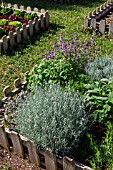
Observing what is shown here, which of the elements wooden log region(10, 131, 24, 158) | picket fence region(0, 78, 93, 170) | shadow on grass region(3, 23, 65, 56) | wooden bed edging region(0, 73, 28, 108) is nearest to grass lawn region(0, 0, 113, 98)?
shadow on grass region(3, 23, 65, 56)

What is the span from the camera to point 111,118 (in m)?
3.86

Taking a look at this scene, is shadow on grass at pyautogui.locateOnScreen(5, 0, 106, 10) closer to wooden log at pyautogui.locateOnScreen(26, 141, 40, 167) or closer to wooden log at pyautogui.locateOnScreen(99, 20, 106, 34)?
wooden log at pyautogui.locateOnScreen(99, 20, 106, 34)

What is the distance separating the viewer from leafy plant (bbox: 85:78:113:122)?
3.76 m

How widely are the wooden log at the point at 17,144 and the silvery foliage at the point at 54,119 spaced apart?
4.2 inches

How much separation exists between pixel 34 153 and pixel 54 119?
59cm

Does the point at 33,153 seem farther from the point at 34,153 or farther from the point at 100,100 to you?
the point at 100,100

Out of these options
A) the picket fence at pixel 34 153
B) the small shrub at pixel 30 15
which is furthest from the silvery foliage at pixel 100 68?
the small shrub at pixel 30 15

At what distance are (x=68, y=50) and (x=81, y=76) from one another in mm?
836

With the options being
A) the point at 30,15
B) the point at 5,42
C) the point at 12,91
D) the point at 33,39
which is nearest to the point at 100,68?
the point at 12,91

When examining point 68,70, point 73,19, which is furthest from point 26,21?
point 68,70

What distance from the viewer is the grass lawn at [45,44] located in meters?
6.31

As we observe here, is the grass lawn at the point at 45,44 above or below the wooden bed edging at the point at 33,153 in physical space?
above

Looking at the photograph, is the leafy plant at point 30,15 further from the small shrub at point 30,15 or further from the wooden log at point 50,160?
the wooden log at point 50,160

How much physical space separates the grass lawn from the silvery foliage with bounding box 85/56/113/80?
0.60 metres
